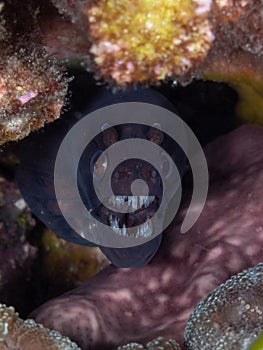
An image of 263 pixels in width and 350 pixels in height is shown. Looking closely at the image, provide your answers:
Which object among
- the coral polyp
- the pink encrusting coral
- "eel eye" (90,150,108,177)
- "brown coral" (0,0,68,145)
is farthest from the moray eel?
the coral polyp

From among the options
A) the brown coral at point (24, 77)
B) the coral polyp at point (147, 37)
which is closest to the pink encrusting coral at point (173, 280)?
the brown coral at point (24, 77)

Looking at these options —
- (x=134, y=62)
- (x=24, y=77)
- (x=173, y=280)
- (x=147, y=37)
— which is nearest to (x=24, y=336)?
(x=173, y=280)

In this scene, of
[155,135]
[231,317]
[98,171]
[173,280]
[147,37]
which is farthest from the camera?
[173,280]

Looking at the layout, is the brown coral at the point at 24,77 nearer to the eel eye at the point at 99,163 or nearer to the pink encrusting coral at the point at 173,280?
the eel eye at the point at 99,163

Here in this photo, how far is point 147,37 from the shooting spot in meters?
2.04

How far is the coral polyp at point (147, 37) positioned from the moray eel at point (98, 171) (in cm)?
86

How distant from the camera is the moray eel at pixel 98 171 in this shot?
2869 mm

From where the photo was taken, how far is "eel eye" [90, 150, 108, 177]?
118 inches

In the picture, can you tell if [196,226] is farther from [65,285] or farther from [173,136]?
[65,285]

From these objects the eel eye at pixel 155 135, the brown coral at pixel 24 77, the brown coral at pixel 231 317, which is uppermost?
the brown coral at pixel 24 77

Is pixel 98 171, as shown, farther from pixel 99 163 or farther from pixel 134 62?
pixel 134 62

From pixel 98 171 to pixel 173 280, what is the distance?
0.92 m

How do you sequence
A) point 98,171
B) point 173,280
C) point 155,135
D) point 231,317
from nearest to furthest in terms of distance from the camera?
1. point 231,317
2. point 98,171
3. point 155,135
4. point 173,280

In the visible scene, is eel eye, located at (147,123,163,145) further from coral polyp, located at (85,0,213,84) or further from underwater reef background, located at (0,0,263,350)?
coral polyp, located at (85,0,213,84)
